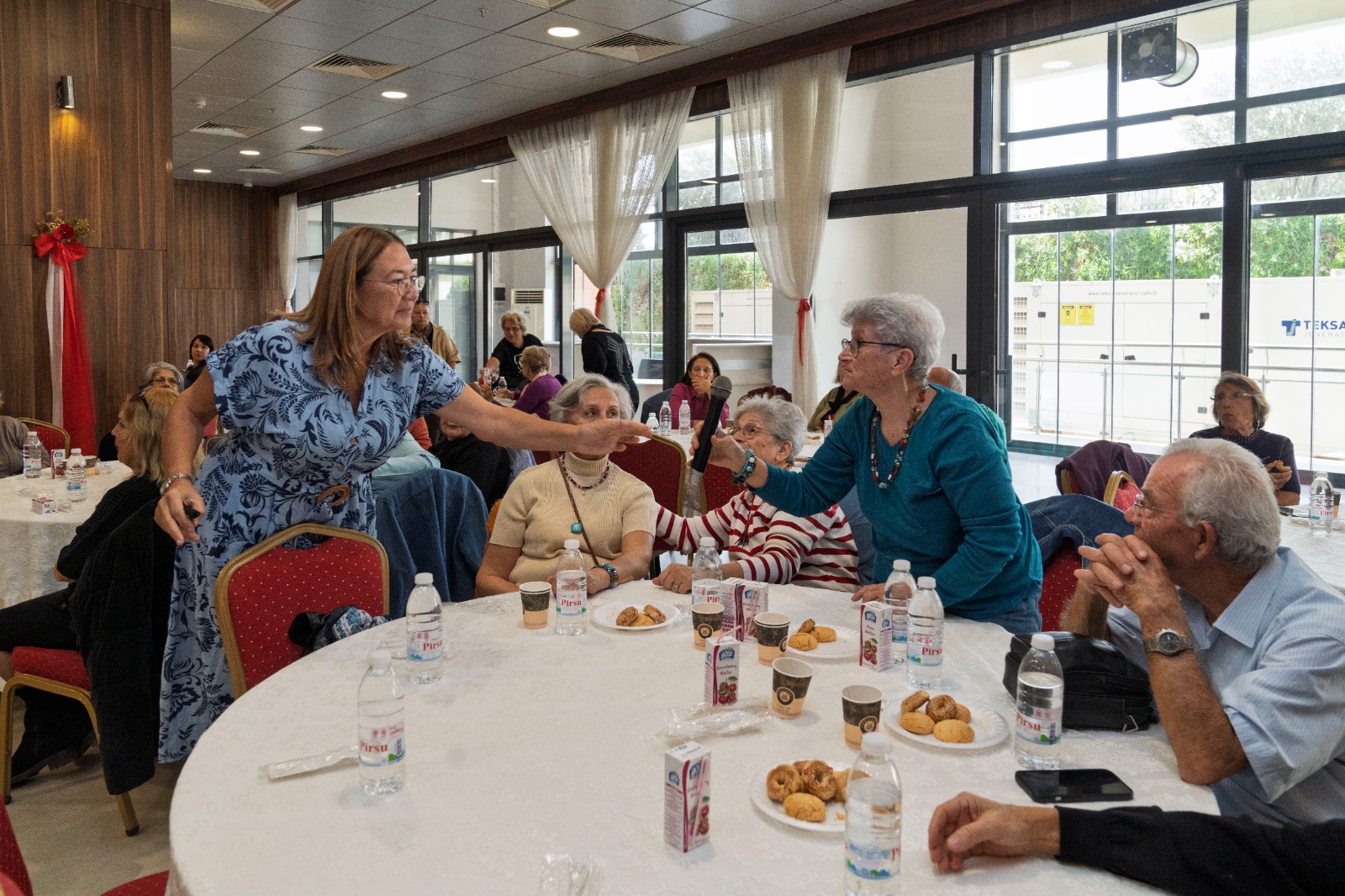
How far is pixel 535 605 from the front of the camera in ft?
7.11

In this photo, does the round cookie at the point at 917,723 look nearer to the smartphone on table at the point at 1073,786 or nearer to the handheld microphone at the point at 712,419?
the smartphone on table at the point at 1073,786

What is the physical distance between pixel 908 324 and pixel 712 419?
0.53m

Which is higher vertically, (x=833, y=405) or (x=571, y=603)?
(x=833, y=405)

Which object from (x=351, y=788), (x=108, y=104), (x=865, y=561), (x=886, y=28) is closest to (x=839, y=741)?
(x=351, y=788)

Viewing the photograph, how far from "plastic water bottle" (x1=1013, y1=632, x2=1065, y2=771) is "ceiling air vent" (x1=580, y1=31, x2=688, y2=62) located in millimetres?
6511

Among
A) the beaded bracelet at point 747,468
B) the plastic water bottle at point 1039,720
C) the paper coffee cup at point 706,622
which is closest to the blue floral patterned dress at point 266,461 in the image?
the beaded bracelet at point 747,468

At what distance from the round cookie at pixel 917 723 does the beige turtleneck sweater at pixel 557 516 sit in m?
1.33

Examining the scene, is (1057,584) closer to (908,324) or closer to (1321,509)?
(908,324)

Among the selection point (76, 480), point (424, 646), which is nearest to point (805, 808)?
point (424, 646)

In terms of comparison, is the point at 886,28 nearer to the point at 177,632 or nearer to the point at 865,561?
the point at 865,561

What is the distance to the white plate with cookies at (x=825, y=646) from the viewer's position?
198 centimetres

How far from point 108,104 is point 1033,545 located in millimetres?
6387

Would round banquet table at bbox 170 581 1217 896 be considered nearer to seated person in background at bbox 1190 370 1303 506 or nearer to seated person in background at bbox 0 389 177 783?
seated person in background at bbox 0 389 177 783

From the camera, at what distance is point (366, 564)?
2307 mm
